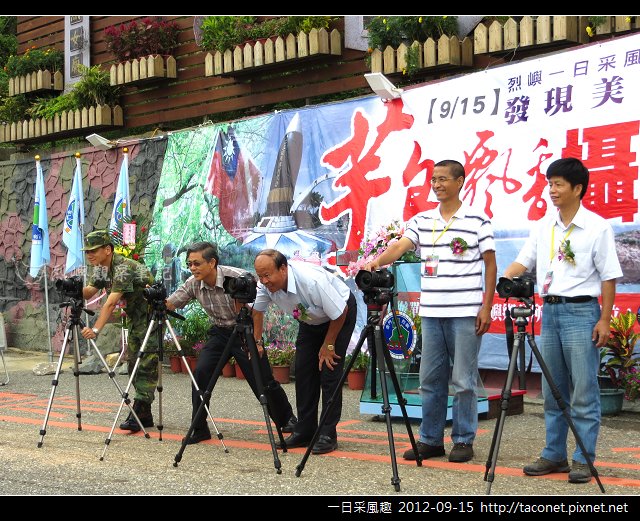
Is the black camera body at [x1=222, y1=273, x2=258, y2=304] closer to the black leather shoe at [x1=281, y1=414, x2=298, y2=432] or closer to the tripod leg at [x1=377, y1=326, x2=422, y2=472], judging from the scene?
the tripod leg at [x1=377, y1=326, x2=422, y2=472]

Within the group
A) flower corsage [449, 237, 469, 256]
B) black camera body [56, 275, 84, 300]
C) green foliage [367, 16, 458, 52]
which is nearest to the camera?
flower corsage [449, 237, 469, 256]

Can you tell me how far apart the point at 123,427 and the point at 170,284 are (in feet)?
17.9

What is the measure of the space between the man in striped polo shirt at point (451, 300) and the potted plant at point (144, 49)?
9089 millimetres

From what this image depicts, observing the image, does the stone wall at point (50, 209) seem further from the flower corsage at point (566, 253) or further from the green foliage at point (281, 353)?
the flower corsage at point (566, 253)

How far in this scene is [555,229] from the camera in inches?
243

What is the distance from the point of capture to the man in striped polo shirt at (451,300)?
21.7ft

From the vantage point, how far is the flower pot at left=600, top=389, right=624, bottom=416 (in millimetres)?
8602

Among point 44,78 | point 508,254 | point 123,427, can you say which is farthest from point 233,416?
point 44,78

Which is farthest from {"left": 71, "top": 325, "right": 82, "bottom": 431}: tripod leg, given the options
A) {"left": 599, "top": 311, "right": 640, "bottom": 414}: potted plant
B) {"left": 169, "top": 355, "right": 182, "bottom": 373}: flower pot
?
{"left": 599, "top": 311, "right": 640, "bottom": 414}: potted plant

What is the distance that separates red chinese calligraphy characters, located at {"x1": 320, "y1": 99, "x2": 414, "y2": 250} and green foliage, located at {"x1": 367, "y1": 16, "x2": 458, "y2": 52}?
39.9 inches

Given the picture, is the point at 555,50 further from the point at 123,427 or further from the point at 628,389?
the point at 123,427

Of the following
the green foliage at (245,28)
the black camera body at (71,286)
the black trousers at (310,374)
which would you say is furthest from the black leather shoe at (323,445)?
the green foliage at (245,28)

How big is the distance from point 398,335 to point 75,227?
722 centimetres

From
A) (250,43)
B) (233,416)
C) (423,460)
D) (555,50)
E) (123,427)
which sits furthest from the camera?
(250,43)
